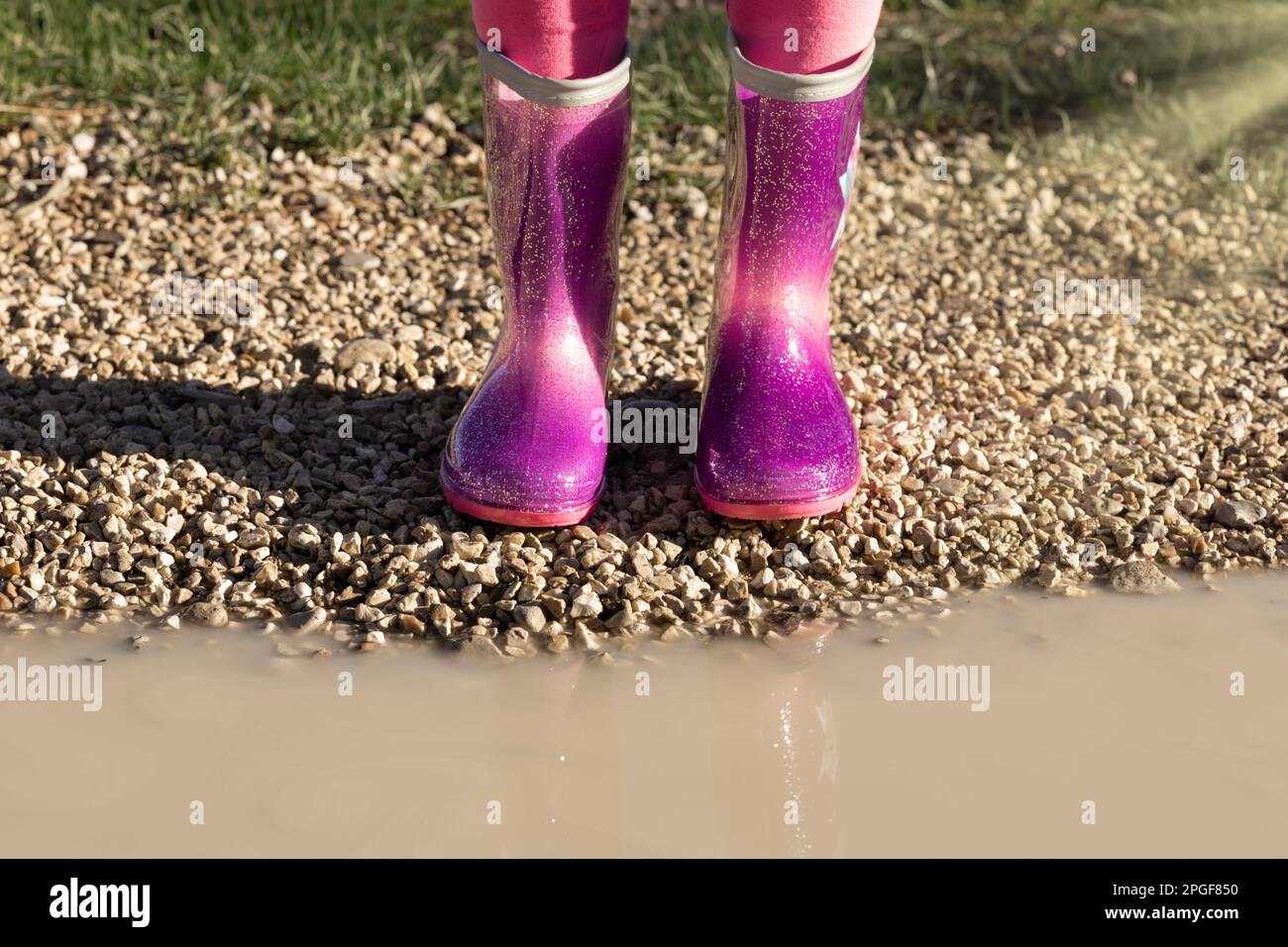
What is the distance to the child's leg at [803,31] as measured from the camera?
180 cm

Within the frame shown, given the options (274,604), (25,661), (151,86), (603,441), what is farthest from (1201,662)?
(151,86)

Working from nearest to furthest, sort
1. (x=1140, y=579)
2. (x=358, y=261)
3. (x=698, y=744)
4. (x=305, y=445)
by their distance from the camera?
(x=698, y=744)
(x=1140, y=579)
(x=305, y=445)
(x=358, y=261)

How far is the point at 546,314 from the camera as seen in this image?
1993mm

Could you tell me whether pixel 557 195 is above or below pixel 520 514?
above

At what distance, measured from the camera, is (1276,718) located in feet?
5.92

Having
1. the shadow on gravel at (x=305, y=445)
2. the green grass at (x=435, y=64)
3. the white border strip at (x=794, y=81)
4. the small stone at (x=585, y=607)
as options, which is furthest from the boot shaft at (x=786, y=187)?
the green grass at (x=435, y=64)

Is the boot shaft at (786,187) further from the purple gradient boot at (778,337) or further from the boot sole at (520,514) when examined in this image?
the boot sole at (520,514)

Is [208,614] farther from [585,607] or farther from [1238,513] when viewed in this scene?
[1238,513]

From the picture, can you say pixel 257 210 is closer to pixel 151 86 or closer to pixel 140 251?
pixel 140 251

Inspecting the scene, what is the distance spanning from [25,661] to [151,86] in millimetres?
1582

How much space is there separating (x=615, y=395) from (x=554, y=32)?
2.24 ft

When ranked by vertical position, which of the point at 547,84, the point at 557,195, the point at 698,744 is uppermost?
the point at 547,84

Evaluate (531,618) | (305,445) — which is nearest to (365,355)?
(305,445)

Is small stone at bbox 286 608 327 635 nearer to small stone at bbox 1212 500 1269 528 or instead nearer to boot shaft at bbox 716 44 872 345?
→ boot shaft at bbox 716 44 872 345
